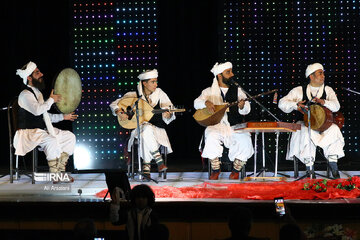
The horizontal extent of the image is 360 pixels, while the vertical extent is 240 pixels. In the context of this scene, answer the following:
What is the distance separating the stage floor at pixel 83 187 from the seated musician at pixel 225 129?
0.29 metres

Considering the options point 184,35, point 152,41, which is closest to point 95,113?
point 152,41

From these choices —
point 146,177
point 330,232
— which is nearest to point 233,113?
point 146,177

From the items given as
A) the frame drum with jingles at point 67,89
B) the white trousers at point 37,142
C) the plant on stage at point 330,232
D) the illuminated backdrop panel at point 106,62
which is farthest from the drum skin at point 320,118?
the white trousers at point 37,142

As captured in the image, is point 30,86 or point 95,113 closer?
point 30,86

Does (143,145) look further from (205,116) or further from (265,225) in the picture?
(265,225)

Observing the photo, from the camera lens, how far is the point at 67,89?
7.08m

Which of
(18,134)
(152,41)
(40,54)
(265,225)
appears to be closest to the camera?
(265,225)

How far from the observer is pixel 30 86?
6.93 m

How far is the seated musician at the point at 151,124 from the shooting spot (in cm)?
691

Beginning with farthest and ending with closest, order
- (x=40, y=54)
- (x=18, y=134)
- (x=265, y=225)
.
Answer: (x=40, y=54)
(x=18, y=134)
(x=265, y=225)

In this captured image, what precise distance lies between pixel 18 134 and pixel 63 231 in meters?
2.54

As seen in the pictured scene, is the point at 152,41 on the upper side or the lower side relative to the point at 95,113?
upper

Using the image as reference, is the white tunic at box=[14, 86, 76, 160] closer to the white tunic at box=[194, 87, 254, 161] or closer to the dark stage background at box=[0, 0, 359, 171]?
the dark stage background at box=[0, 0, 359, 171]

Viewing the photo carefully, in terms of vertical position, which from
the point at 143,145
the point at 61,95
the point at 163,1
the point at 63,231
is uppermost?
the point at 163,1
